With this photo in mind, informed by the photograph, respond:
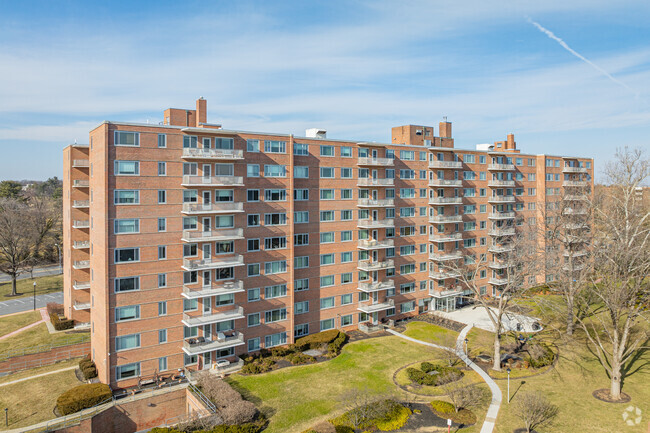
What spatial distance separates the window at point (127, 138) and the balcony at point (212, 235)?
9607 millimetres

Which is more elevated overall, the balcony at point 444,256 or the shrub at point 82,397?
the balcony at point 444,256

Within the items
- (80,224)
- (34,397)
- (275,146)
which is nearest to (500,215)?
(275,146)

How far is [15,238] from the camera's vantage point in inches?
3110

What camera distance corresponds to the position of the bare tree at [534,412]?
32.0 m

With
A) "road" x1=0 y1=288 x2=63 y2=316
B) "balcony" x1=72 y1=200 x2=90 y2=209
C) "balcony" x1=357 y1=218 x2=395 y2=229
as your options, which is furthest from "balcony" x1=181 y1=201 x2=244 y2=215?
"road" x1=0 y1=288 x2=63 y2=316

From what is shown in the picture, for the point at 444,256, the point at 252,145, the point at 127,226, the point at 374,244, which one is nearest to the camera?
the point at 127,226

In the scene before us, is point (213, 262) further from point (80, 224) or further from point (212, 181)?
point (80, 224)

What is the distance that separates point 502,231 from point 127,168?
187 ft

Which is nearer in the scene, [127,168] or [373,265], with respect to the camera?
[127,168]

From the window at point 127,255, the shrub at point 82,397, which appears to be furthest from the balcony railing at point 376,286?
the shrub at point 82,397

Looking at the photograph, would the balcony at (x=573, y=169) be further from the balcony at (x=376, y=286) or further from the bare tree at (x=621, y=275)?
the balcony at (x=376, y=286)

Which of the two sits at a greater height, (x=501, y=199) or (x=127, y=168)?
(x=127, y=168)

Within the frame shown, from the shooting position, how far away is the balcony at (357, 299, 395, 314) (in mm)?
54344

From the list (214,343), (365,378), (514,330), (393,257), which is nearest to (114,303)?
(214,343)
